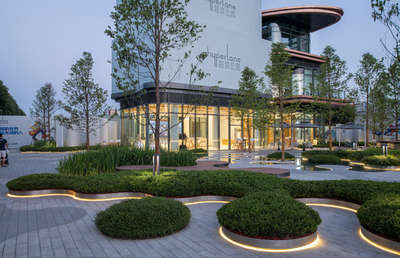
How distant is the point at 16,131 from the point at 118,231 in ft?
A: 113

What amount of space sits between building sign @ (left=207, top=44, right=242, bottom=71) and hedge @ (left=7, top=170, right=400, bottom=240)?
66.1 feet

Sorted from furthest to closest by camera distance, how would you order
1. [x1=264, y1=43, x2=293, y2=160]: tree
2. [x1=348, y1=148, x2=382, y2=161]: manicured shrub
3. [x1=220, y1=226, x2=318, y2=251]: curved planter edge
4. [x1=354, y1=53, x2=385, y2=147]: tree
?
[x1=354, y1=53, x2=385, y2=147]: tree, [x1=264, y1=43, x2=293, y2=160]: tree, [x1=348, y1=148, x2=382, y2=161]: manicured shrub, [x1=220, y1=226, x2=318, y2=251]: curved planter edge

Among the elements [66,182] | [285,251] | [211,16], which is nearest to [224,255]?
[285,251]

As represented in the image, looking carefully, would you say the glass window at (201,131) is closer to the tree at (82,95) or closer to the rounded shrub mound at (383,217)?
the tree at (82,95)

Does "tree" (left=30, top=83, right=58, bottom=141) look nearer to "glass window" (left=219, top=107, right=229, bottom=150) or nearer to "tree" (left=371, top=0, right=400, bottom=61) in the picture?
"glass window" (left=219, top=107, right=229, bottom=150)

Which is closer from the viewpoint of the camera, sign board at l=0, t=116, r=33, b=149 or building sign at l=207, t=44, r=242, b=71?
building sign at l=207, t=44, r=242, b=71

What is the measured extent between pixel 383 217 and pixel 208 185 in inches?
143

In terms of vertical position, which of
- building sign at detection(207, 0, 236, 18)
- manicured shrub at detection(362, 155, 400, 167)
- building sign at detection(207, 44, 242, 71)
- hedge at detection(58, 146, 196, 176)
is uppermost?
building sign at detection(207, 0, 236, 18)

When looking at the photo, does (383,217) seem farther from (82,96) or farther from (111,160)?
(82,96)

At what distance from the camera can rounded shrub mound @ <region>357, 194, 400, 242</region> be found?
3.59m

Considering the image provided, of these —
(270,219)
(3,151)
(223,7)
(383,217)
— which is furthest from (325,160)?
(223,7)

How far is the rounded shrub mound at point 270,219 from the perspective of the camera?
376 cm

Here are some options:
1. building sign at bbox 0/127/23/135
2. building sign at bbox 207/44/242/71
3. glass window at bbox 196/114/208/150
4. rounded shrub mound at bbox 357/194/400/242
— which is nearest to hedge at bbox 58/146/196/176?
rounded shrub mound at bbox 357/194/400/242

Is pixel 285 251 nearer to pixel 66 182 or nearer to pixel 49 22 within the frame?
pixel 66 182
